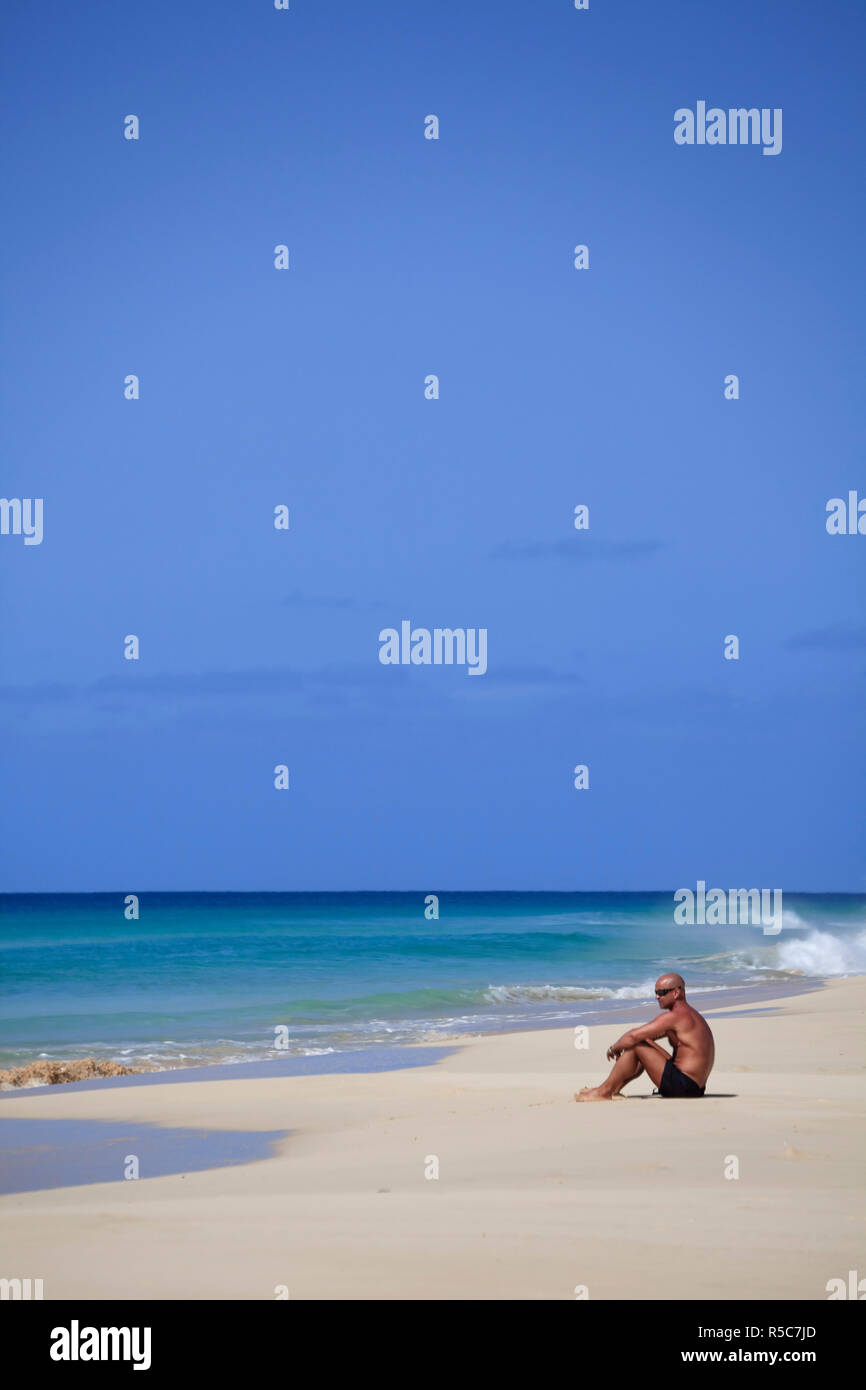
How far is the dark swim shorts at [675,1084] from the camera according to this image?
11.5m

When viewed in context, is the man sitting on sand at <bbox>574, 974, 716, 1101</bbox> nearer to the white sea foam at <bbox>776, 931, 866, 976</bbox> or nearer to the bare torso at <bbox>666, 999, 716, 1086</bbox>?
the bare torso at <bbox>666, 999, 716, 1086</bbox>

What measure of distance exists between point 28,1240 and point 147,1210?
882 millimetres

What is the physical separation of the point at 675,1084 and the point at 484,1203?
4.16 m

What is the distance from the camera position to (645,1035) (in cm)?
1139

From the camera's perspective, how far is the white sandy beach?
620cm

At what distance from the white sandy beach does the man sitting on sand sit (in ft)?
0.84

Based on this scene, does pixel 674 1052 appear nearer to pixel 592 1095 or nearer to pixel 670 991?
pixel 670 991

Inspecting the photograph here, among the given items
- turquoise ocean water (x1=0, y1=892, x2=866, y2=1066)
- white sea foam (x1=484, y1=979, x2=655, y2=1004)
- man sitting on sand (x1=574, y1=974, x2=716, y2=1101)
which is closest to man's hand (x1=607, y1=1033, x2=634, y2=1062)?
man sitting on sand (x1=574, y1=974, x2=716, y2=1101)

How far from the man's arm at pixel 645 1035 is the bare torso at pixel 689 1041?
28mm

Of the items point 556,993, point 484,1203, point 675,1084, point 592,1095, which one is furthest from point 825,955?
point 484,1203

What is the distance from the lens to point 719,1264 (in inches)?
248
